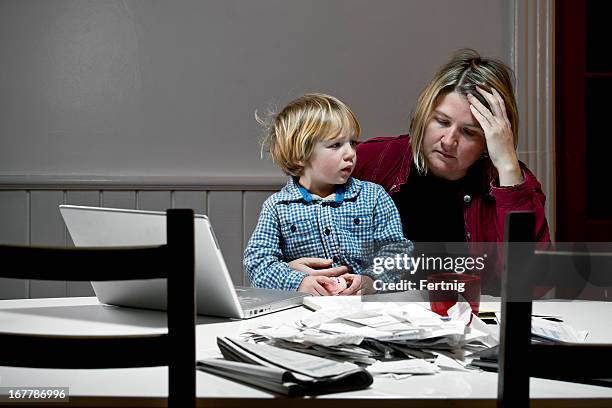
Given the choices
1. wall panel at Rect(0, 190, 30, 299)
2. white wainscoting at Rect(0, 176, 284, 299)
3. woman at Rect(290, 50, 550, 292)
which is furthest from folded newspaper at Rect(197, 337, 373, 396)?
wall panel at Rect(0, 190, 30, 299)

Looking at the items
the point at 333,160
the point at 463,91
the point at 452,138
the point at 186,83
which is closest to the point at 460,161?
the point at 452,138

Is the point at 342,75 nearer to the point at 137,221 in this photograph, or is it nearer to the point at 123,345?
the point at 137,221

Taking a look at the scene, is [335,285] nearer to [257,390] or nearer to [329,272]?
[329,272]

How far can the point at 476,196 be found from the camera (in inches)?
84.6

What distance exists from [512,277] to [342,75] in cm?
206

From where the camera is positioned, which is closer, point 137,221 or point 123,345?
point 123,345

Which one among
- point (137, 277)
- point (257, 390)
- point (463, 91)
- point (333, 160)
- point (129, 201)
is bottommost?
point (257, 390)

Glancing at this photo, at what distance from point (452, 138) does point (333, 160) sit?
38 centimetres

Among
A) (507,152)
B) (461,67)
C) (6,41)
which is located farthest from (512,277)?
(6,41)

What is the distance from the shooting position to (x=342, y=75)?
2691 mm

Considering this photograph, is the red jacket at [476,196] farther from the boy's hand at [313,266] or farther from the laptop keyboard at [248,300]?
the laptop keyboard at [248,300]

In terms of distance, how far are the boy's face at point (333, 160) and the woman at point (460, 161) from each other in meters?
0.26

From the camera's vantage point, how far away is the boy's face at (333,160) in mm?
2010

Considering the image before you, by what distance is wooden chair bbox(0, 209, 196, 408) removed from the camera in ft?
2.38
